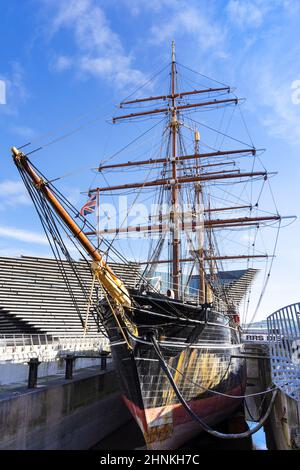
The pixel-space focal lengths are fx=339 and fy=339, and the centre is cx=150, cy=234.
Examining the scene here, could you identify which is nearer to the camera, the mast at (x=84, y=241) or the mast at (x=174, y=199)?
the mast at (x=84, y=241)

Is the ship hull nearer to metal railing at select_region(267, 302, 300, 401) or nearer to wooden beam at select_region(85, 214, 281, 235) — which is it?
metal railing at select_region(267, 302, 300, 401)

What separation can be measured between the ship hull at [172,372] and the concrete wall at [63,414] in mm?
2223

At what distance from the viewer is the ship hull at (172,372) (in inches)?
353

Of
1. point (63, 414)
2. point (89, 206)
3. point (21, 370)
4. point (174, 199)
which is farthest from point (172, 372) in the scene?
point (174, 199)

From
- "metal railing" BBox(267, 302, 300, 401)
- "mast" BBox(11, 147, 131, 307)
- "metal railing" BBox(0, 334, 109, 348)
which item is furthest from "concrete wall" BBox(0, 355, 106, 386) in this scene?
"metal railing" BBox(267, 302, 300, 401)

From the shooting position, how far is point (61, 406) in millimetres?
10656

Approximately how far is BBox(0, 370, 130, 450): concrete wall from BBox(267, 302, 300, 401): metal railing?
21.4ft

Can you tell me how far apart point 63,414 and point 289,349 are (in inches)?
285

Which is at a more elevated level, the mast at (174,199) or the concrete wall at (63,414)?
the mast at (174,199)

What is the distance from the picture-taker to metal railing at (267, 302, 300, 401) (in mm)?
7512

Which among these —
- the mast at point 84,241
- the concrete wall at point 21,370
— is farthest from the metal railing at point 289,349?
the concrete wall at point 21,370

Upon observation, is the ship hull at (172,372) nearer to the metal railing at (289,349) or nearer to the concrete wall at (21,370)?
the metal railing at (289,349)
